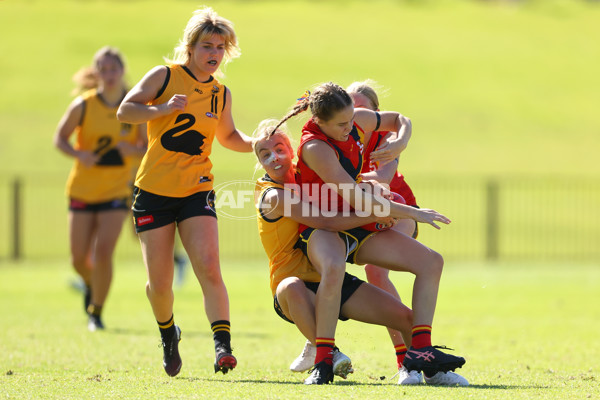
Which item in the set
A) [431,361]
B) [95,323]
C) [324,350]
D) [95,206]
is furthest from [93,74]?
[431,361]

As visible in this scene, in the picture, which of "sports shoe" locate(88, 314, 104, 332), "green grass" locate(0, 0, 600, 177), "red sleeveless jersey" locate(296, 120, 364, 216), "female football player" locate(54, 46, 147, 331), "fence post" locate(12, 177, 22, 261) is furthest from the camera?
"green grass" locate(0, 0, 600, 177)

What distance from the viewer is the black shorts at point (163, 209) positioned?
5.89 meters

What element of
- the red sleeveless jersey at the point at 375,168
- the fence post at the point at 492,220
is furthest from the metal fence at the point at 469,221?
the red sleeveless jersey at the point at 375,168

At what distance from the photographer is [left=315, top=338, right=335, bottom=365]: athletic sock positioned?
17.5 feet

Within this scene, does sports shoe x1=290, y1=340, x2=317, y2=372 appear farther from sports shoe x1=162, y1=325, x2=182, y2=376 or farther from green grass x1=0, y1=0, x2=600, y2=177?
green grass x1=0, y1=0, x2=600, y2=177

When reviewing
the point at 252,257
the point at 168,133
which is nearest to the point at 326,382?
the point at 168,133

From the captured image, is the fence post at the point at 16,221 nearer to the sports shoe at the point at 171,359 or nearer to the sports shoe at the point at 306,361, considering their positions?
the sports shoe at the point at 171,359

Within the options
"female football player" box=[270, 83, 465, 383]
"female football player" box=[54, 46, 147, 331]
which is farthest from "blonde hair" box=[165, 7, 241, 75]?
"female football player" box=[54, 46, 147, 331]

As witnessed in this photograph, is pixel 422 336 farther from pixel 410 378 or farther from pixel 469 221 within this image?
pixel 469 221

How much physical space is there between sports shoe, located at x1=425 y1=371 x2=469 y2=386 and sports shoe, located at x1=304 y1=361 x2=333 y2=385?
1.89ft

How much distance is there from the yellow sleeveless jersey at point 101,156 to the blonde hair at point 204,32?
10.9 feet

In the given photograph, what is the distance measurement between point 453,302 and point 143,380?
7.18 meters

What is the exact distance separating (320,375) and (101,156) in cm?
482

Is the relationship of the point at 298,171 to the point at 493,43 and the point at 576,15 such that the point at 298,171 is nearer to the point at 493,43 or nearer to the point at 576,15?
the point at 493,43
